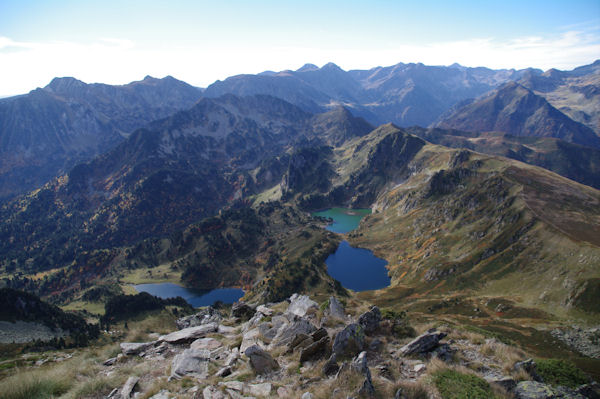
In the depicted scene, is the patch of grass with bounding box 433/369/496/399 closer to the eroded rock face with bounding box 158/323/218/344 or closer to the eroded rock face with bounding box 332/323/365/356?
the eroded rock face with bounding box 332/323/365/356

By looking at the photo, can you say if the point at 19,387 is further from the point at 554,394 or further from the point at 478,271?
the point at 478,271

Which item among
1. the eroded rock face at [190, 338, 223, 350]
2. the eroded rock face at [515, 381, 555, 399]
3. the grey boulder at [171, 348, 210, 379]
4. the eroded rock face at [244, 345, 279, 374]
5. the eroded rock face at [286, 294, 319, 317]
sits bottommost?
the eroded rock face at [286, 294, 319, 317]

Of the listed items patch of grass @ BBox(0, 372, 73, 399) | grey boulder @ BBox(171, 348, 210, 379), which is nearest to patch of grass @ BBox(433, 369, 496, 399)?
grey boulder @ BBox(171, 348, 210, 379)

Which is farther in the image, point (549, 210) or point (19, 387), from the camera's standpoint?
point (549, 210)

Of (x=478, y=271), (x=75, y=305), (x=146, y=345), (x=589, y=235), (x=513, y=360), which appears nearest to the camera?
(x=513, y=360)

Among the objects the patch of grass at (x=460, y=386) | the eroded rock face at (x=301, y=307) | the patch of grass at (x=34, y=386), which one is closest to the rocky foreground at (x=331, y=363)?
the patch of grass at (x=460, y=386)

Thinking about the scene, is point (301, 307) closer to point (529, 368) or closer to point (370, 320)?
→ point (370, 320)

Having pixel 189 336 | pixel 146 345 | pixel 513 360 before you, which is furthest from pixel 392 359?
pixel 146 345
